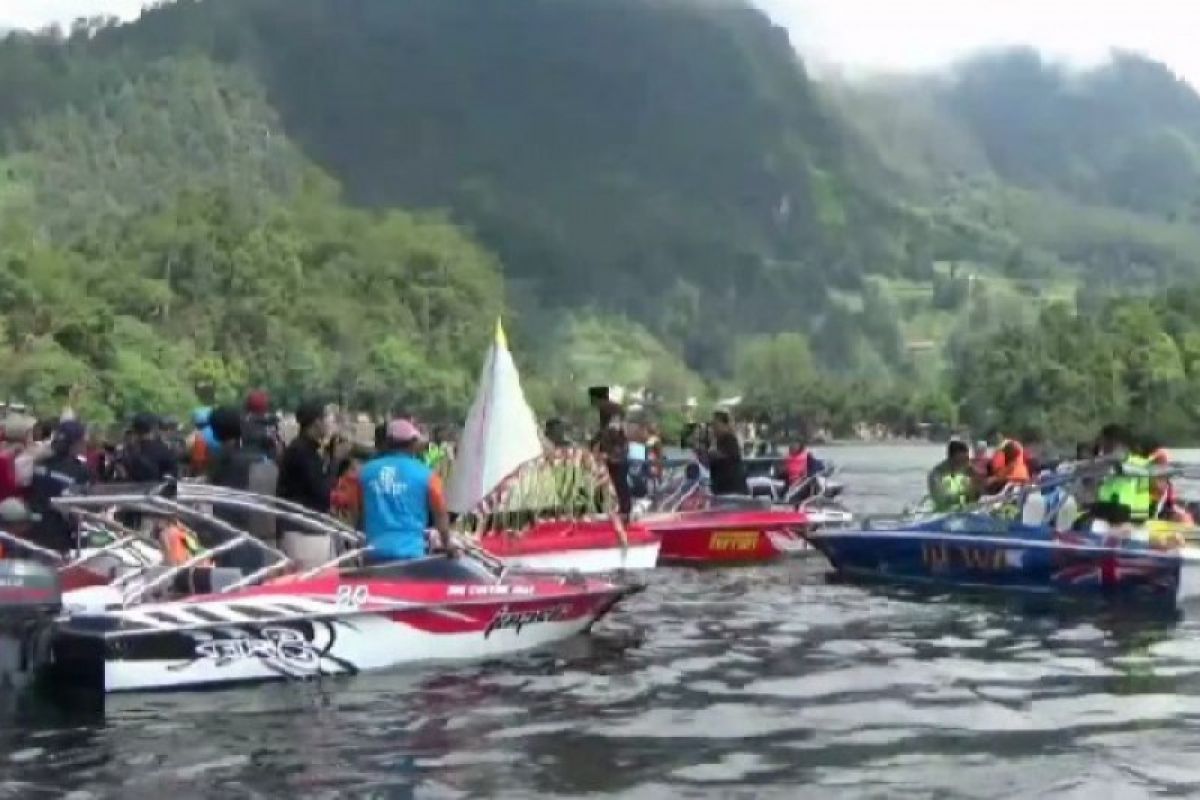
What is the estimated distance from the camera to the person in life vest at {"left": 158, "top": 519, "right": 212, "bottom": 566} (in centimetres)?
1614

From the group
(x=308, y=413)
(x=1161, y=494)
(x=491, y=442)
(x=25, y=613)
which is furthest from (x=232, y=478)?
(x=1161, y=494)

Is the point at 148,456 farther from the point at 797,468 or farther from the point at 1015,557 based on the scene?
the point at 797,468

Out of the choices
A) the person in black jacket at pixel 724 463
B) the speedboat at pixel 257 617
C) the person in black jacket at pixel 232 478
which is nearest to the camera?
the speedboat at pixel 257 617

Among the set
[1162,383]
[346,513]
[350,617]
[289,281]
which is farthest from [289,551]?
[1162,383]

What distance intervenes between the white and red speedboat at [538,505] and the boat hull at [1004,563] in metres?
2.50

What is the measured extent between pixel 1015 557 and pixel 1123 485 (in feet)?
4.48

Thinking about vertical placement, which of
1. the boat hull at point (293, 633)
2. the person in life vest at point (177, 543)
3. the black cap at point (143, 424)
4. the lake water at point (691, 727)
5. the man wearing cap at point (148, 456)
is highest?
the black cap at point (143, 424)


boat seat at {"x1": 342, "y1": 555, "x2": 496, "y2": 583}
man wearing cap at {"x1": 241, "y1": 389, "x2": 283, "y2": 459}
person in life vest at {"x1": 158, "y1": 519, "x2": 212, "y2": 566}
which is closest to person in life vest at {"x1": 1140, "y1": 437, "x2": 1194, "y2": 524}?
boat seat at {"x1": 342, "y1": 555, "x2": 496, "y2": 583}

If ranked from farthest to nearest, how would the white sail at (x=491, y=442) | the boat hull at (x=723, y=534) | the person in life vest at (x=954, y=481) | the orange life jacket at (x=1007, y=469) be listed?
the boat hull at (x=723, y=534)
the person in life vest at (x=954, y=481)
the orange life jacket at (x=1007, y=469)
the white sail at (x=491, y=442)

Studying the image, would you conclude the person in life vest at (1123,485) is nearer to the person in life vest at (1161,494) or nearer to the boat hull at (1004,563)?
the person in life vest at (1161,494)

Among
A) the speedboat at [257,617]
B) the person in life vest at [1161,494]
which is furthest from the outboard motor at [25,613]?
the person in life vest at [1161,494]

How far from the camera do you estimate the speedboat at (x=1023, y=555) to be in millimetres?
20234

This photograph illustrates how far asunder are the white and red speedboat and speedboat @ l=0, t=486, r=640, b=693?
6.40 meters

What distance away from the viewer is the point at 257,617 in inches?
562
